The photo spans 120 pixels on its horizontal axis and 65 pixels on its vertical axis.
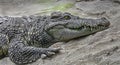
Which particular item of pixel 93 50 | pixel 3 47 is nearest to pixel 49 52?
pixel 93 50

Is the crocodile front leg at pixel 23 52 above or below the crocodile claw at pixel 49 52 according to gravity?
below

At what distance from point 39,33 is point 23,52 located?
0.64 metres

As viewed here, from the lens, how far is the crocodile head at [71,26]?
6.74m

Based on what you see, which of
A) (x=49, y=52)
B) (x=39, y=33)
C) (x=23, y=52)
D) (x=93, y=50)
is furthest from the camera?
(x=39, y=33)

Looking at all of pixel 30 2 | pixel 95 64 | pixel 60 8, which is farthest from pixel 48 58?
pixel 30 2

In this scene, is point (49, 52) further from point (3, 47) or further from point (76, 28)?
point (3, 47)

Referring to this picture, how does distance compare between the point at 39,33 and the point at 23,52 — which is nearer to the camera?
the point at 23,52

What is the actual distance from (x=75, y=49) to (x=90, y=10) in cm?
271

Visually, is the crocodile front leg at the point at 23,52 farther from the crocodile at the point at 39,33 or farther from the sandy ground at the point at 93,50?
the sandy ground at the point at 93,50

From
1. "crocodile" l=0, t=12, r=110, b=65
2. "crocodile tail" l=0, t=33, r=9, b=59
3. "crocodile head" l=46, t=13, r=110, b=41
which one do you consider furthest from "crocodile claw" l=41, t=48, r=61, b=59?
"crocodile tail" l=0, t=33, r=9, b=59

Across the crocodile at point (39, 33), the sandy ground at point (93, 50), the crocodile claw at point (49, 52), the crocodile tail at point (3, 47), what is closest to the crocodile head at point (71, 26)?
the crocodile at point (39, 33)

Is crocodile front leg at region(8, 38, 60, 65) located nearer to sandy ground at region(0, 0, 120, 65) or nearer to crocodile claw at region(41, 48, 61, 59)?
crocodile claw at region(41, 48, 61, 59)

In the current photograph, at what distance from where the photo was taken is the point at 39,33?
7.20 metres

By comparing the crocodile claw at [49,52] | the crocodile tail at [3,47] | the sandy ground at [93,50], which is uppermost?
the sandy ground at [93,50]
